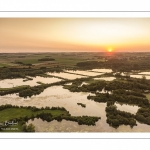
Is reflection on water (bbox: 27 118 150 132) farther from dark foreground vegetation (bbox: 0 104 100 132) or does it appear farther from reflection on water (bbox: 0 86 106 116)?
reflection on water (bbox: 0 86 106 116)

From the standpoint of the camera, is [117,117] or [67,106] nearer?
[117,117]

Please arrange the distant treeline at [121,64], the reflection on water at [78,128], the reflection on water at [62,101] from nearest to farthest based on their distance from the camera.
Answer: the reflection on water at [78,128]
the reflection on water at [62,101]
the distant treeline at [121,64]

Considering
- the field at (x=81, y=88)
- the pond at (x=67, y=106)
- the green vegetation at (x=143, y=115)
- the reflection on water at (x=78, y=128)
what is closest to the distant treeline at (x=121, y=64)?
the field at (x=81, y=88)

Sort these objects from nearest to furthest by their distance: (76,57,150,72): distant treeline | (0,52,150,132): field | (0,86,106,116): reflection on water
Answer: (0,52,150,132): field
(0,86,106,116): reflection on water
(76,57,150,72): distant treeline

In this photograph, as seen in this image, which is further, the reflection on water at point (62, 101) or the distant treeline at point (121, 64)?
the distant treeline at point (121, 64)

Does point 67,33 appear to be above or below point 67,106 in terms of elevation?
above

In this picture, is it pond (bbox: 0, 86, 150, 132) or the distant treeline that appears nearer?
pond (bbox: 0, 86, 150, 132)

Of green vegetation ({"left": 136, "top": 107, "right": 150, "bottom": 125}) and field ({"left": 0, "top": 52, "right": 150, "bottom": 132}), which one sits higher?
field ({"left": 0, "top": 52, "right": 150, "bottom": 132})

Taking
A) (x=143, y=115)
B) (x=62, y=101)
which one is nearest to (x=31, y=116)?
(x=62, y=101)

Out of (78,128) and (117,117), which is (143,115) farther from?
(78,128)

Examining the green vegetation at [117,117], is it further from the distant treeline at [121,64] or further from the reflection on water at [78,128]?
the distant treeline at [121,64]

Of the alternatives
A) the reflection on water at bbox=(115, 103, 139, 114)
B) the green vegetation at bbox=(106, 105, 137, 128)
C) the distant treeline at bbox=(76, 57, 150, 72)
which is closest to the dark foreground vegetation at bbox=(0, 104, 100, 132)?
the green vegetation at bbox=(106, 105, 137, 128)

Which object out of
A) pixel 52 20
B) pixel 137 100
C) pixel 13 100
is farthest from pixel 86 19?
pixel 13 100
